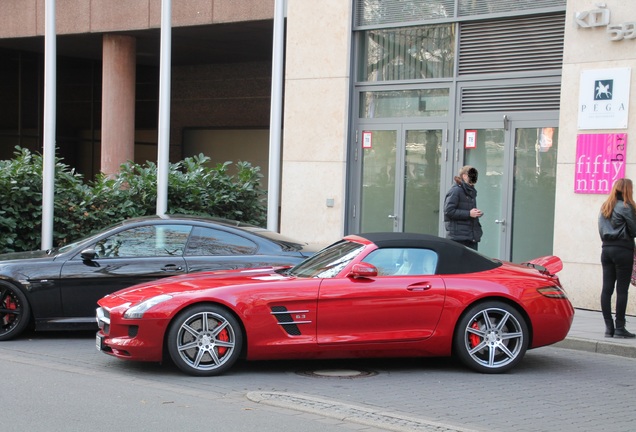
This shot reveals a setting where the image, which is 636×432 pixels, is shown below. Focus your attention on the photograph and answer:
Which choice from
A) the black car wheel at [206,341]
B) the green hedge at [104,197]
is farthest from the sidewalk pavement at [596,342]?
the green hedge at [104,197]

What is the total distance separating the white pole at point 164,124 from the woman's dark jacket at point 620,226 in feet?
23.4

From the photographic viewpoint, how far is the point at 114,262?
32.9ft

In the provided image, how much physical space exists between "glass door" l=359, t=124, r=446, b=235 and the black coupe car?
490 cm

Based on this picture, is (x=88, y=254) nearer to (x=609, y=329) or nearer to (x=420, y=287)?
(x=420, y=287)

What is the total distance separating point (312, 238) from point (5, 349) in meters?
7.15

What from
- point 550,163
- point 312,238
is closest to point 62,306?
point 312,238

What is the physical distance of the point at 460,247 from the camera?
870 centimetres

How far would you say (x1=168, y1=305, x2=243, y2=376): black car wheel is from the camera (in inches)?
316

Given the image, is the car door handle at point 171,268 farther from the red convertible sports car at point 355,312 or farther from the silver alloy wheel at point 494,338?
the silver alloy wheel at point 494,338

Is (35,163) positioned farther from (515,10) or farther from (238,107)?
(238,107)

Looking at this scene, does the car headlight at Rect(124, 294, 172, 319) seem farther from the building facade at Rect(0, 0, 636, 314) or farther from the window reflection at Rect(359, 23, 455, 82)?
the window reflection at Rect(359, 23, 455, 82)

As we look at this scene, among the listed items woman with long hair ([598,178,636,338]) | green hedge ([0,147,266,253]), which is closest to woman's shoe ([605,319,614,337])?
woman with long hair ([598,178,636,338])

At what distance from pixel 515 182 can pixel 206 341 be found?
7.33 m

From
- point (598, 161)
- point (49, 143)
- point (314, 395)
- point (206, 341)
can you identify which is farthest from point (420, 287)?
point (49, 143)
